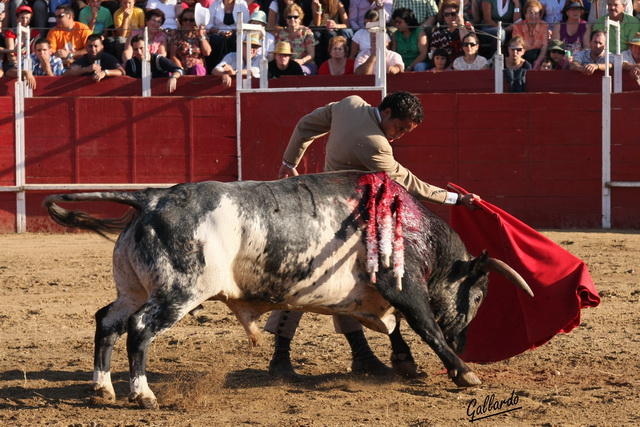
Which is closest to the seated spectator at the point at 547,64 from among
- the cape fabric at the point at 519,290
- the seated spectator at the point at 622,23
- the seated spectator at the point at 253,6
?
the seated spectator at the point at 622,23

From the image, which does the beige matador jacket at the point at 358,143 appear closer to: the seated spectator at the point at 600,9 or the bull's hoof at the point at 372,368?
the bull's hoof at the point at 372,368

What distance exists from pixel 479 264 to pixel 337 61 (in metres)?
6.39

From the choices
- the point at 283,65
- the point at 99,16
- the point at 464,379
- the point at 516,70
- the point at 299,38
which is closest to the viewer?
the point at 464,379

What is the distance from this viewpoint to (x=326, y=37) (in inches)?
439

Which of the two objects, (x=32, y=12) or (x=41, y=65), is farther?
(x=32, y=12)

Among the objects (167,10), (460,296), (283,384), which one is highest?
(167,10)

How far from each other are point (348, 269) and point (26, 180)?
23.5 ft

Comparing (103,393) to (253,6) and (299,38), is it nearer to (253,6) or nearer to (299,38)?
(299,38)

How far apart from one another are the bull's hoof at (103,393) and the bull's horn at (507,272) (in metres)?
1.78

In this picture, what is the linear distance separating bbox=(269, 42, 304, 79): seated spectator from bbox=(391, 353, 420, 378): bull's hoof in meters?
6.40

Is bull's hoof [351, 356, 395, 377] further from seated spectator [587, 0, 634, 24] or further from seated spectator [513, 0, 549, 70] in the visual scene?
seated spectator [587, 0, 634, 24]

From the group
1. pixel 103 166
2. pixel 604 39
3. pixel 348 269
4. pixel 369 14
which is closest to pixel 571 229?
pixel 604 39

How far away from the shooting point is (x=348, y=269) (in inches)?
179

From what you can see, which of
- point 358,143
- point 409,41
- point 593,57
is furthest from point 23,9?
point 358,143
